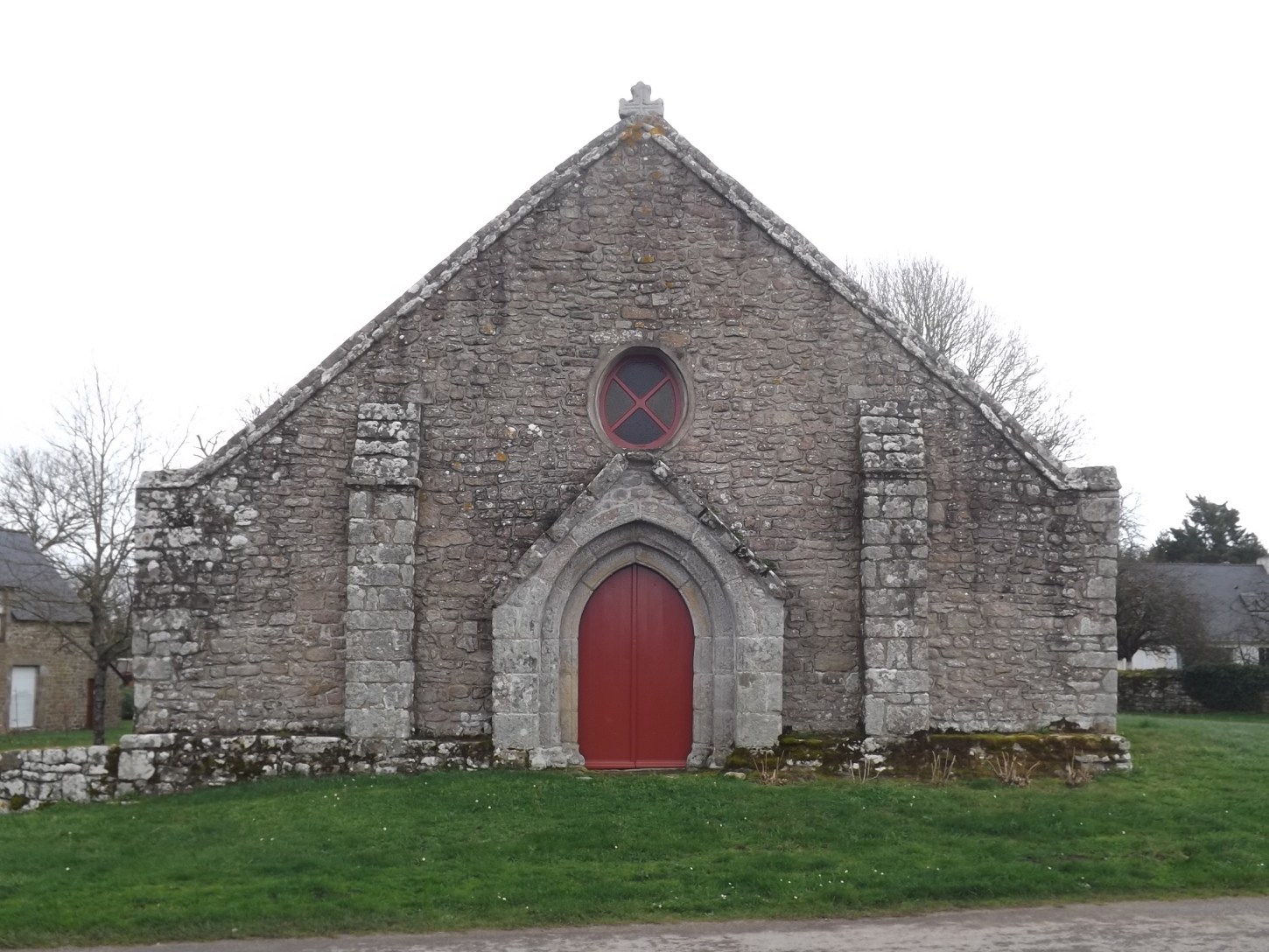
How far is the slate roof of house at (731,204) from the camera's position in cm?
1228

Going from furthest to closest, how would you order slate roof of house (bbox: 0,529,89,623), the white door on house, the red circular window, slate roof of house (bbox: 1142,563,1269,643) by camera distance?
slate roof of house (bbox: 1142,563,1269,643) < the white door on house < slate roof of house (bbox: 0,529,89,623) < the red circular window

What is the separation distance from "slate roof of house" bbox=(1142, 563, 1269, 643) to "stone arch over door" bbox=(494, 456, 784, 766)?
2535 centimetres

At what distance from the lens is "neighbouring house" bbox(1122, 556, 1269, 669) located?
35.7 meters

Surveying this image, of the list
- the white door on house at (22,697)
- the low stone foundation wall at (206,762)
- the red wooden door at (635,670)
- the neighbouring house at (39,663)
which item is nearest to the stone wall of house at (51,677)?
the neighbouring house at (39,663)

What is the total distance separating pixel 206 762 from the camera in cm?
1183

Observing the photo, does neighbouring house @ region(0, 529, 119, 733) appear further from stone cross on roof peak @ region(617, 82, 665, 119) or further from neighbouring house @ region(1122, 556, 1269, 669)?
neighbouring house @ region(1122, 556, 1269, 669)

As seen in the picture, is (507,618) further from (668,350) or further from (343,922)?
(343,922)

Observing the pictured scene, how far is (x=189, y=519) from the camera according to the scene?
39.8 feet

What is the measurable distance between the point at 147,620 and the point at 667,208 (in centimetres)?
689

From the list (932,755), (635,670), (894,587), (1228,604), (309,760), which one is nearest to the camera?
(309,760)

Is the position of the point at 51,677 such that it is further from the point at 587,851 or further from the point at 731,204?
the point at 587,851

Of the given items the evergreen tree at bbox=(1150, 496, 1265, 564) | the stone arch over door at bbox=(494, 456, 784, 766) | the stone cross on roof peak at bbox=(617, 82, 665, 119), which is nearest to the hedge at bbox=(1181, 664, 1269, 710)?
the evergreen tree at bbox=(1150, 496, 1265, 564)

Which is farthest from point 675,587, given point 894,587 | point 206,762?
point 206,762

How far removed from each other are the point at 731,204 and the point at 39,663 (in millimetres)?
26036
